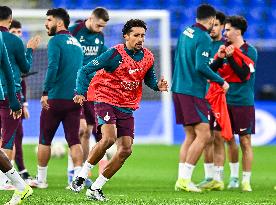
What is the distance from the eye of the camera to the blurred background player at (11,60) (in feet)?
34.0

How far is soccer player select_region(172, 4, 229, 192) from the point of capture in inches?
432

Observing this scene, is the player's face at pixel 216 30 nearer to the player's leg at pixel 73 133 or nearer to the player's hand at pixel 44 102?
the player's leg at pixel 73 133

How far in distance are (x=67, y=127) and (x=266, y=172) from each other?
4.39m

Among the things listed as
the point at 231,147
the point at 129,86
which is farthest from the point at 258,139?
the point at 129,86

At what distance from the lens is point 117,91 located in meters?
9.63

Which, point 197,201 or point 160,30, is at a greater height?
point 160,30

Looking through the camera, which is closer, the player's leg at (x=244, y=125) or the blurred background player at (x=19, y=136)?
the player's leg at (x=244, y=125)

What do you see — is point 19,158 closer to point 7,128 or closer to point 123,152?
point 7,128

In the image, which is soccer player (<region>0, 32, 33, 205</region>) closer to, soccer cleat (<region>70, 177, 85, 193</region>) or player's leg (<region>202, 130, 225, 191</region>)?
soccer cleat (<region>70, 177, 85, 193</region>)

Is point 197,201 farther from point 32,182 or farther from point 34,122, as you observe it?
point 34,122

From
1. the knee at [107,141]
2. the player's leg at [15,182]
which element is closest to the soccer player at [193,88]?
the knee at [107,141]

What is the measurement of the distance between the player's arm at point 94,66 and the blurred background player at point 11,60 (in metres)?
1.06

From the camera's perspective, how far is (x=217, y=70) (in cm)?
1159

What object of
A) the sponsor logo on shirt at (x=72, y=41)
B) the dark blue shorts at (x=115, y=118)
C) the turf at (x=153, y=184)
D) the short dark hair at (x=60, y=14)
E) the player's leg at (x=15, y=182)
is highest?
the short dark hair at (x=60, y=14)
